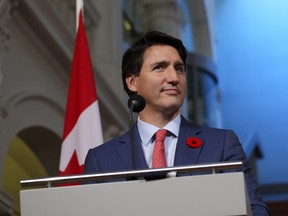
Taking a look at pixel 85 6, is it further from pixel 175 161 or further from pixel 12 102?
pixel 175 161

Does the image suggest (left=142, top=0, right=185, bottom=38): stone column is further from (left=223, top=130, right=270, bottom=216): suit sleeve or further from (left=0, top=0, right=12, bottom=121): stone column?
(left=223, top=130, right=270, bottom=216): suit sleeve

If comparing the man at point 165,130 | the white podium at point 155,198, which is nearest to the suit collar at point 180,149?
the man at point 165,130

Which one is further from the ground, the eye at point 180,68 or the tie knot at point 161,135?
the eye at point 180,68

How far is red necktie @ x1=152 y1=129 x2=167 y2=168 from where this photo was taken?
12.4 ft

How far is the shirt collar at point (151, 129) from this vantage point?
4000 millimetres

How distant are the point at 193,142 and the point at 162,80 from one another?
34 centimetres

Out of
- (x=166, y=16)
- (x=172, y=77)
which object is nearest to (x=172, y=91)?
(x=172, y=77)

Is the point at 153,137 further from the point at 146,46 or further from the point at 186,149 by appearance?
the point at 146,46

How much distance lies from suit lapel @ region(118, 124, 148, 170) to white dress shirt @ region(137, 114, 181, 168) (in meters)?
0.03

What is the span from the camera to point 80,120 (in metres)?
6.26

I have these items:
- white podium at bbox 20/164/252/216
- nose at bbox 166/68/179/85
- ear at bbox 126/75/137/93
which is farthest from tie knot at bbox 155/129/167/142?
Answer: white podium at bbox 20/164/252/216

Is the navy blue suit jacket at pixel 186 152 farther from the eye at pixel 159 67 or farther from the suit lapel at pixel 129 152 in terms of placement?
the eye at pixel 159 67

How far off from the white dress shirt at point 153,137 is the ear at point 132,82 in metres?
0.24

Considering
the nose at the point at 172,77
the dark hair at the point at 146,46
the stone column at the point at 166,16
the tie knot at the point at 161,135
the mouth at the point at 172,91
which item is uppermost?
the stone column at the point at 166,16
